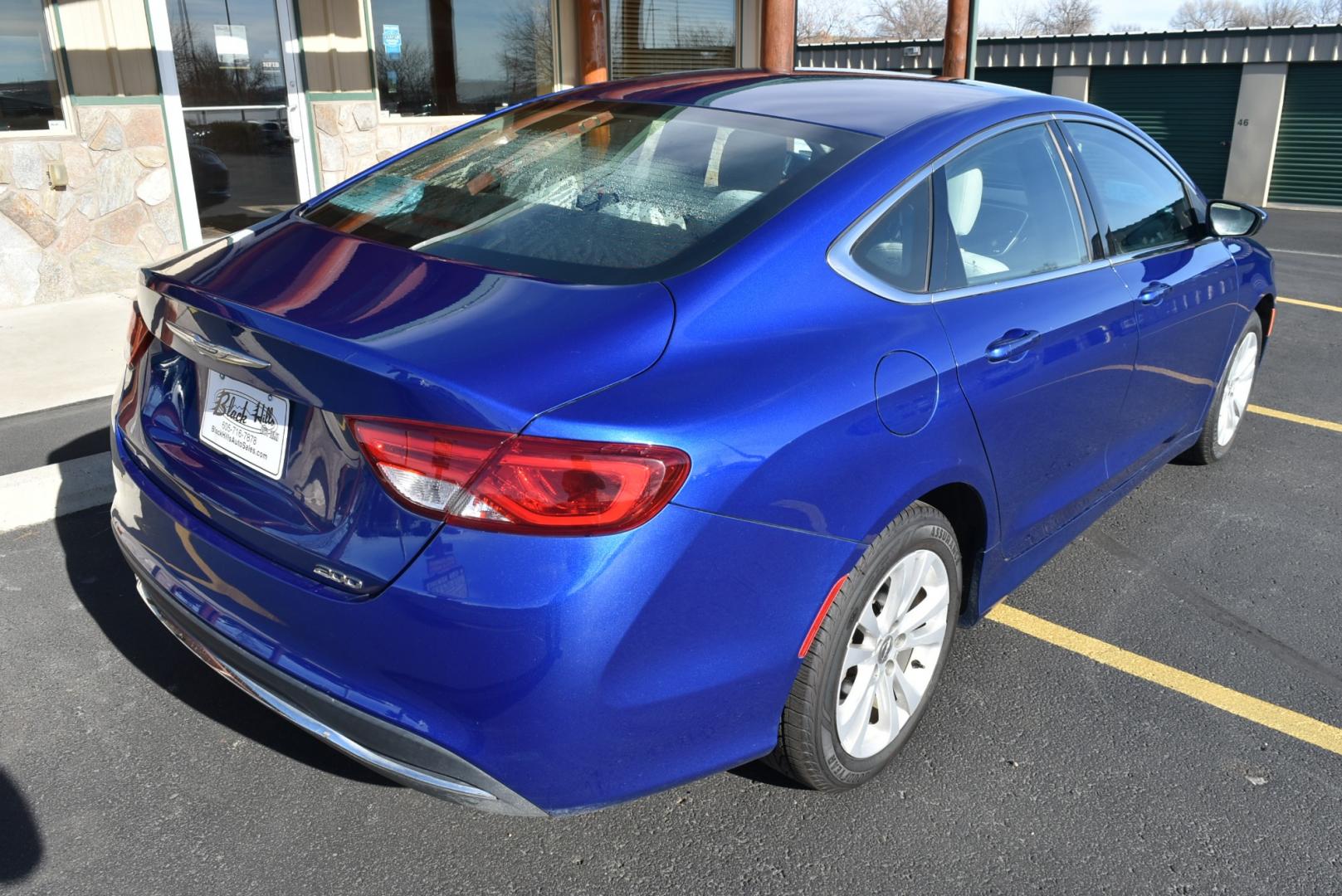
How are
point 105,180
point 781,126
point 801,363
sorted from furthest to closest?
point 105,180, point 781,126, point 801,363

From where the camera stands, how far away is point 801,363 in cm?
216

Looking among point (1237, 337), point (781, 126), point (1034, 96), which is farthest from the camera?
point (1237, 337)

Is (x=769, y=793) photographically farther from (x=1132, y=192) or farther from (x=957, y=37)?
(x=957, y=37)

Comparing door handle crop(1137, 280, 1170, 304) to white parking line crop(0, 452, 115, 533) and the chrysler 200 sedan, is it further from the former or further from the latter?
white parking line crop(0, 452, 115, 533)

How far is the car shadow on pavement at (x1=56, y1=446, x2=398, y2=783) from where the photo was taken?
2672 mm

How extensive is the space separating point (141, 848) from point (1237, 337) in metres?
4.39

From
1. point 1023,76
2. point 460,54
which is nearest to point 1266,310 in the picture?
point 460,54

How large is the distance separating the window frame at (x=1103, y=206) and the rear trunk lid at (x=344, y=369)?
6.07ft

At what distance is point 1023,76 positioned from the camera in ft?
83.0

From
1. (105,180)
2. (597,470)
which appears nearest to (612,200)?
(597,470)

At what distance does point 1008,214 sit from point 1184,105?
2364 centimetres

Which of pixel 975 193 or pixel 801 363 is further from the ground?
pixel 975 193

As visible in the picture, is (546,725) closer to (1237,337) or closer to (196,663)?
(196,663)

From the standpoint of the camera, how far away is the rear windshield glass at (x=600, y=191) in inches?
91.3
